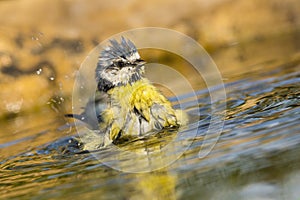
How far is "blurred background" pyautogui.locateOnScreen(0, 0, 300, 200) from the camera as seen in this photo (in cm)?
350

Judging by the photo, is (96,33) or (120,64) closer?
(120,64)

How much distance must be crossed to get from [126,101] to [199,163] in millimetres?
2046

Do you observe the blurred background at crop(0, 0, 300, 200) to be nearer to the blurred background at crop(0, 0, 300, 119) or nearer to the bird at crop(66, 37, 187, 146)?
the blurred background at crop(0, 0, 300, 119)

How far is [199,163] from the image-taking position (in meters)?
3.85

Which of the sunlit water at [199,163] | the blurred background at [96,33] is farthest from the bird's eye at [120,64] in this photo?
the blurred background at [96,33]

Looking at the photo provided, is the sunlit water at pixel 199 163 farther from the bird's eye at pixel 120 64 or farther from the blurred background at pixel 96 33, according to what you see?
the blurred background at pixel 96 33

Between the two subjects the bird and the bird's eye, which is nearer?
the bird

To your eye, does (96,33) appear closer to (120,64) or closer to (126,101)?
(120,64)

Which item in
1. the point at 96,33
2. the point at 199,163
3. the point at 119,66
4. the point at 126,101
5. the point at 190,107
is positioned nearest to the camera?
the point at 199,163

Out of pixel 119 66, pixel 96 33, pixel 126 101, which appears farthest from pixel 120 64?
pixel 96 33

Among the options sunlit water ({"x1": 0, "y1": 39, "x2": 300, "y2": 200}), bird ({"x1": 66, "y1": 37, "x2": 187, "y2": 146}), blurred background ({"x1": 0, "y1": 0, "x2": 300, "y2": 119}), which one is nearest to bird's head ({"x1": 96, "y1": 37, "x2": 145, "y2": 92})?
bird ({"x1": 66, "y1": 37, "x2": 187, "y2": 146})

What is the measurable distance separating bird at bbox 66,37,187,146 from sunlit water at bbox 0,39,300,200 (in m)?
0.26

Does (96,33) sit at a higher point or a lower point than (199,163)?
higher

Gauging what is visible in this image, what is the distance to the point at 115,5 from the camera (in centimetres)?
1064
